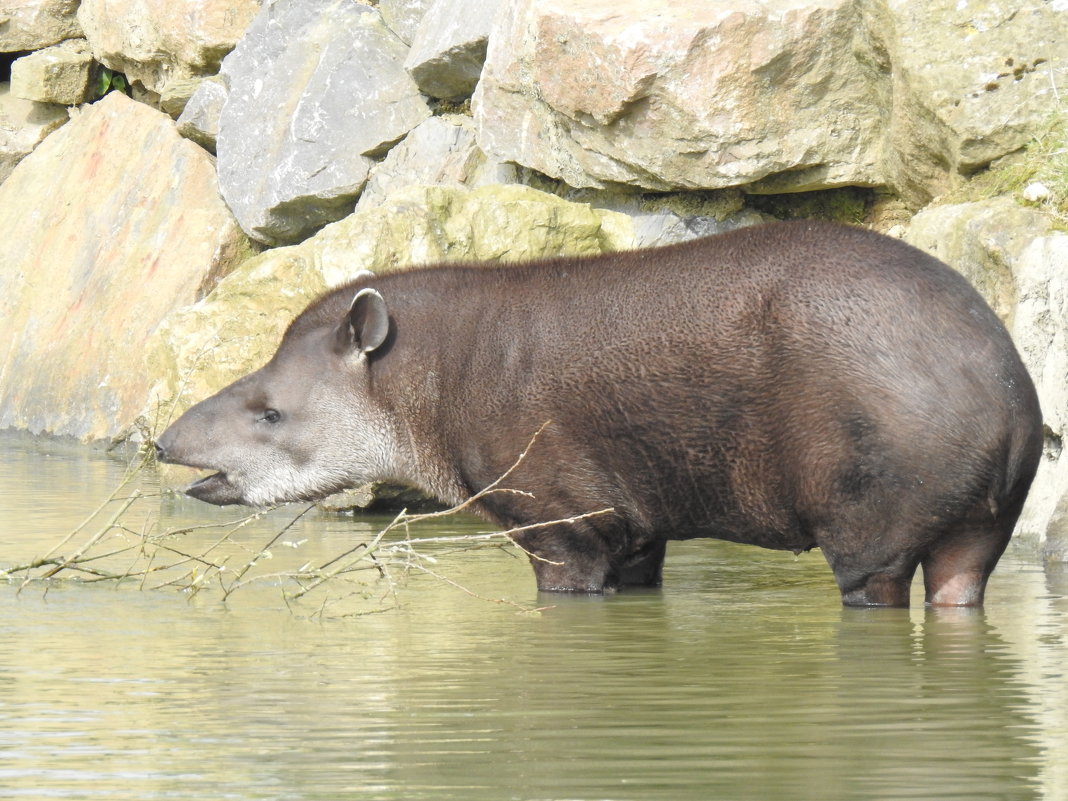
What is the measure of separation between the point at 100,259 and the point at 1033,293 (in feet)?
35.5

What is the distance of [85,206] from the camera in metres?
18.6

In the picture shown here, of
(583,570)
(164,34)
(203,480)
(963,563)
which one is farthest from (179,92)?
(963,563)

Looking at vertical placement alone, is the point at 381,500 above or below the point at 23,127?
below

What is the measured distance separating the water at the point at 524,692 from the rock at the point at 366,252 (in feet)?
11.5

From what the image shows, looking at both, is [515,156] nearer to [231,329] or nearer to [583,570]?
[231,329]

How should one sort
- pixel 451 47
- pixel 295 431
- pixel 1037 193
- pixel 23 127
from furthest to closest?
pixel 23 127 → pixel 451 47 → pixel 1037 193 → pixel 295 431

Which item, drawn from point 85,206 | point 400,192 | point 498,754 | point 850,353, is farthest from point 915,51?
point 85,206

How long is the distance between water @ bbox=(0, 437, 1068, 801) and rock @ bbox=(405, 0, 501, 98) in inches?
247

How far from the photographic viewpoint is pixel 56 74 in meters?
19.9

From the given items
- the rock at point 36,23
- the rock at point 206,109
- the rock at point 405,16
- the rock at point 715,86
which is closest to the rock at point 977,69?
the rock at point 715,86

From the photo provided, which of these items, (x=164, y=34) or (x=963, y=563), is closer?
(x=963, y=563)

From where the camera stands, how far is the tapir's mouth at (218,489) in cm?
895

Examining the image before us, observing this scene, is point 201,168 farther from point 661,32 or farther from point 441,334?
point 441,334

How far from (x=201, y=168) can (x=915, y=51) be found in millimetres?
8252
